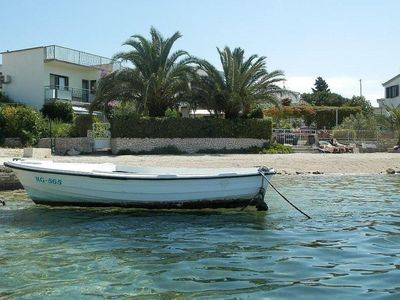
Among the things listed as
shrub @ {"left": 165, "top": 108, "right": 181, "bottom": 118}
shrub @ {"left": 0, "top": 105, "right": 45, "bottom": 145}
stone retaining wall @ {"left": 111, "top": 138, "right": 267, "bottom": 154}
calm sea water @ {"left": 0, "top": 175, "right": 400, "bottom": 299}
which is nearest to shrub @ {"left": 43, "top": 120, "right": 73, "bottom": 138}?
shrub @ {"left": 0, "top": 105, "right": 45, "bottom": 145}

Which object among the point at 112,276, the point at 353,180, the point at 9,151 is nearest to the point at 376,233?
the point at 112,276

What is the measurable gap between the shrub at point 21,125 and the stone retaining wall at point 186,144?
18.3 ft

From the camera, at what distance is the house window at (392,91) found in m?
61.9

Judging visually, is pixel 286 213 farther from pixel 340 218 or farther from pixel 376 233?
pixel 376 233

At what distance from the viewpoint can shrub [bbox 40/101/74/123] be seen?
4219 centimetres

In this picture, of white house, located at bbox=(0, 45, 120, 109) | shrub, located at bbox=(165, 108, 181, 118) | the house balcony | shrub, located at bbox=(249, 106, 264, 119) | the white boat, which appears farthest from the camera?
white house, located at bbox=(0, 45, 120, 109)

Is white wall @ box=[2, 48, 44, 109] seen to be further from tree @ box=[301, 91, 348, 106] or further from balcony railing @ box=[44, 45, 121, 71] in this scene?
tree @ box=[301, 91, 348, 106]

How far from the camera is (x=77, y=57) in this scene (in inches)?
1903

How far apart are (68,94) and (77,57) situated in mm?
4057

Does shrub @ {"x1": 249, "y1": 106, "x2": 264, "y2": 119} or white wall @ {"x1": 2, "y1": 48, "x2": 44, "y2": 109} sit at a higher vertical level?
white wall @ {"x1": 2, "y1": 48, "x2": 44, "y2": 109}

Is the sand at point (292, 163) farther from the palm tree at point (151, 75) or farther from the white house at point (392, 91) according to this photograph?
the white house at point (392, 91)

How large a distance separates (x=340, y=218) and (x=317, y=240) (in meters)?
2.89

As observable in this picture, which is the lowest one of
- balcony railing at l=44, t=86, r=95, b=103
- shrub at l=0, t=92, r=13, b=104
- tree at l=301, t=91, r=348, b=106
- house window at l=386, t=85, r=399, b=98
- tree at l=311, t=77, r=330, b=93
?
shrub at l=0, t=92, r=13, b=104

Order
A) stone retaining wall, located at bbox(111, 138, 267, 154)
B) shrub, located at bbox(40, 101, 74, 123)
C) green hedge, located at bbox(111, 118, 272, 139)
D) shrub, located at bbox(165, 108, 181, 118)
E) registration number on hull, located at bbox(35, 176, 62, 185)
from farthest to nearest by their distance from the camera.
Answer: shrub, located at bbox(40, 101, 74, 123) → shrub, located at bbox(165, 108, 181, 118) → green hedge, located at bbox(111, 118, 272, 139) → stone retaining wall, located at bbox(111, 138, 267, 154) → registration number on hull, located at bbox(35, 176, 62, 185)
